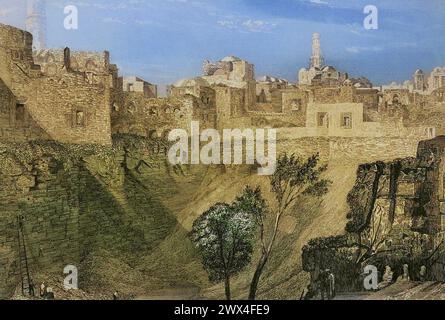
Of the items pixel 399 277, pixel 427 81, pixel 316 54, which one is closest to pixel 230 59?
pixel 316 54

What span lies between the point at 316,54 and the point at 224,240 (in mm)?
2703

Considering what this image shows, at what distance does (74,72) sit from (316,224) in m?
3.72

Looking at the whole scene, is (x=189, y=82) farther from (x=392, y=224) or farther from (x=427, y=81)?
(x=392, y=224)

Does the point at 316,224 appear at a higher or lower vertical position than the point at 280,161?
lower

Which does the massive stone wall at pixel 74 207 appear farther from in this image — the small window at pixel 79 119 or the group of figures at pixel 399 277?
the group of figures at pixel 399 277

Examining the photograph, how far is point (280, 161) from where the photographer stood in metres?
9.05

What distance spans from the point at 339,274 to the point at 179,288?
2.11 meters

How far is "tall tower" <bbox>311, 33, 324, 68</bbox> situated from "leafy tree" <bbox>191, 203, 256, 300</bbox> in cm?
215

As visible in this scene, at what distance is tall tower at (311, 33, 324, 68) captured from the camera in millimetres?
8805

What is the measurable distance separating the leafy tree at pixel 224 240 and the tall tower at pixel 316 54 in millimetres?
2150

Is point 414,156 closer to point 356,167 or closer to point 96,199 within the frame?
point 356,167

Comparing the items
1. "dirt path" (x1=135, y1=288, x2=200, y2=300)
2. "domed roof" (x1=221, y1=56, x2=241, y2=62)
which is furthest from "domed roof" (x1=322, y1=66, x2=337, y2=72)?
"dirt path" (x1=135, y1=288, x2=200, y2=300)
